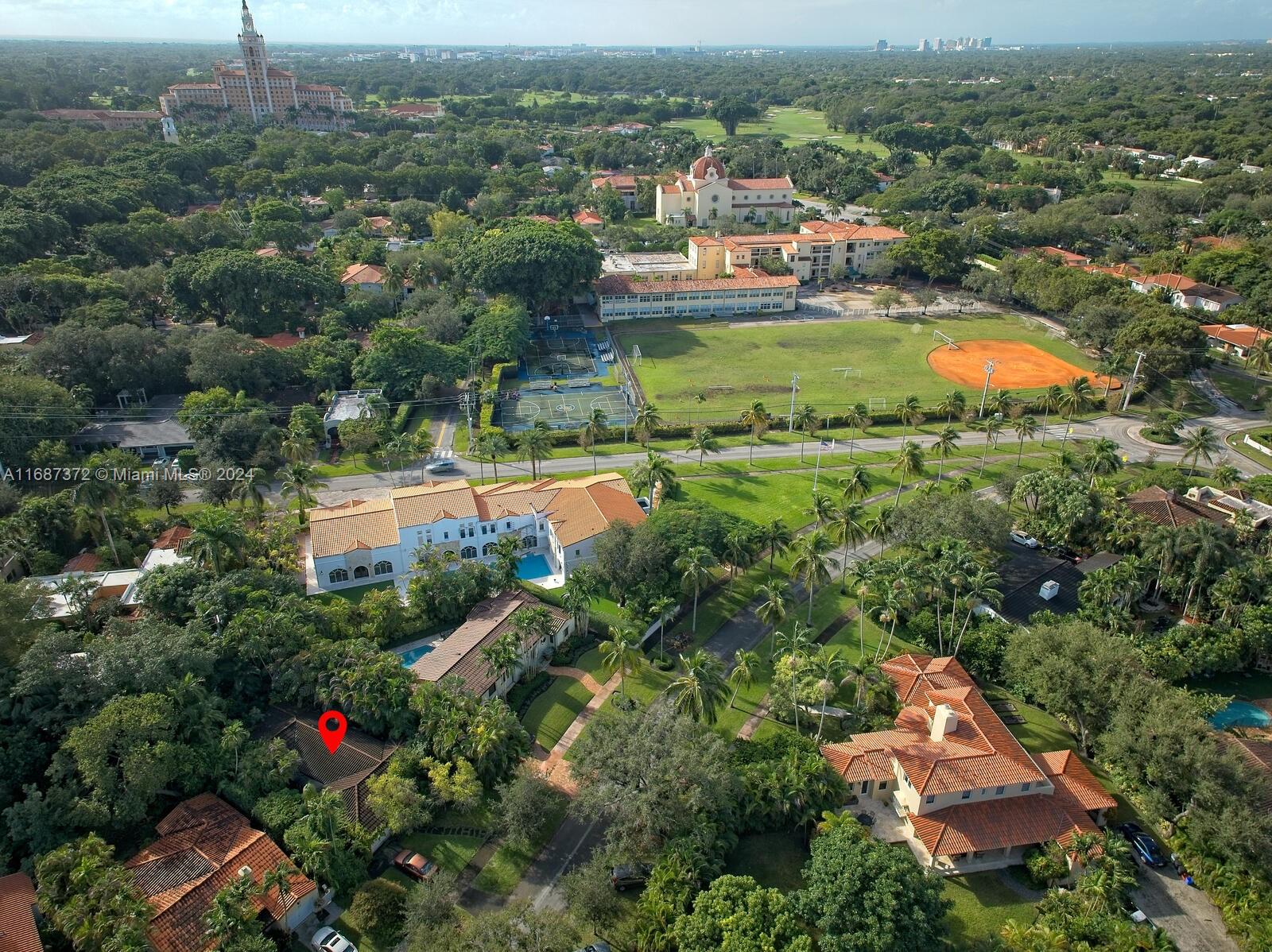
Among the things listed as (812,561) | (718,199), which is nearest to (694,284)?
(718,199)

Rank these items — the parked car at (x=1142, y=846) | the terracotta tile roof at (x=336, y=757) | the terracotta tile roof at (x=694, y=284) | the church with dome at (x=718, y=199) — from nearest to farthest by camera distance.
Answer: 1. the parked car at (x=1142, y=846)
2. the terracotta tile roof at (x=336, y=757)
3. the terracotta tile roof at (x=694, y=284)
4. the church with dome at (x=718, y=199)

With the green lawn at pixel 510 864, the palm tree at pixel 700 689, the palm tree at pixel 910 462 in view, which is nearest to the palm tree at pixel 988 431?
the palm tree at pixel 910 462

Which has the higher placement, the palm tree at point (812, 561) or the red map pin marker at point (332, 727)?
the palm tree at point (812, 561)

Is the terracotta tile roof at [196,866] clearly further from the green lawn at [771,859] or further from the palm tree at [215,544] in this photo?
the green lawn at [771,859]

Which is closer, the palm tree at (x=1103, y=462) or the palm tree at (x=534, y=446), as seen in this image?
the palm tree at (x=1103, y=462)

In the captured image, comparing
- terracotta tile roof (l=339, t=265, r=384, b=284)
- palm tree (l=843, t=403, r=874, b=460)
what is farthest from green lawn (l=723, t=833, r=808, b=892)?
terracotta tile roof (l=339, t=265, r=384, b=284)

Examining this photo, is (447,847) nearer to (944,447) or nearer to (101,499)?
(101,499)

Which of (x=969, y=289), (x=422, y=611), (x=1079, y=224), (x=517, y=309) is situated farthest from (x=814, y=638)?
(x=1079, y=224)
